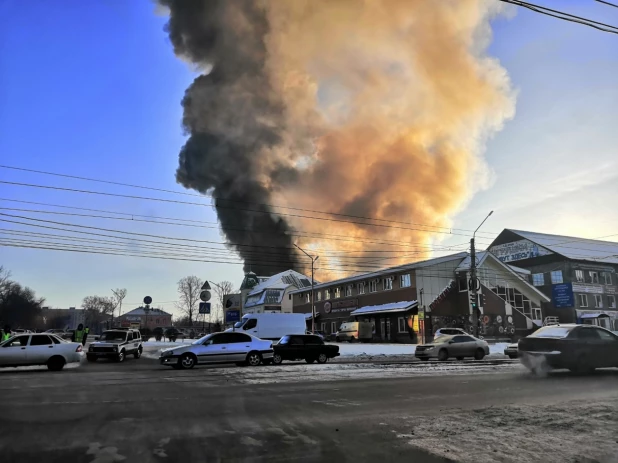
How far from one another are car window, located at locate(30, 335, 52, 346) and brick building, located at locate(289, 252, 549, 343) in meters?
32.8

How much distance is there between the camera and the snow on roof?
60.6m

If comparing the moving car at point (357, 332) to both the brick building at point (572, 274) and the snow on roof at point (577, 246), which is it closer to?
the brick building at point (572, 274)

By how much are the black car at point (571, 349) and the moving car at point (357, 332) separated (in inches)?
1275

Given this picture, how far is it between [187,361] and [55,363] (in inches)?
203

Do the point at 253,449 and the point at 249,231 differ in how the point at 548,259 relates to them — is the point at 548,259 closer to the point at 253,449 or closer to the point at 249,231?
the point at 249,231

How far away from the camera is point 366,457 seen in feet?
18.4

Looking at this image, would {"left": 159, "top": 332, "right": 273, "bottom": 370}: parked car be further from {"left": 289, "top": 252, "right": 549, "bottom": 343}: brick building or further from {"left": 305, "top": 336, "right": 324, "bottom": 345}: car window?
{"left": 289, "top": 252, "right": 549, "bottom": 343}: brick building

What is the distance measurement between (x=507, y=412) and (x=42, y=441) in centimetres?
722

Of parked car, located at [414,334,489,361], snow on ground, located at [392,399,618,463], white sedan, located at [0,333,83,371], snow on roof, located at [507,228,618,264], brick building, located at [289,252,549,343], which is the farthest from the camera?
snow on roof, located at [507,228,618,264]

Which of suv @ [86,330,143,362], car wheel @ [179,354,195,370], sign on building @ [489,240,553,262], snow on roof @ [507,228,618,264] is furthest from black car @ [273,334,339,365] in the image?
sign on building @ [489,240,553,262]

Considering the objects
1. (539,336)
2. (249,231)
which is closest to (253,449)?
(539,336)

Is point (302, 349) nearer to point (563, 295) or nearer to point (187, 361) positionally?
point (187, 361)

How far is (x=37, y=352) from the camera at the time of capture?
1903 cm

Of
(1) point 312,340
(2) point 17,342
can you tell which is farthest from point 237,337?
(2) point 17,342
